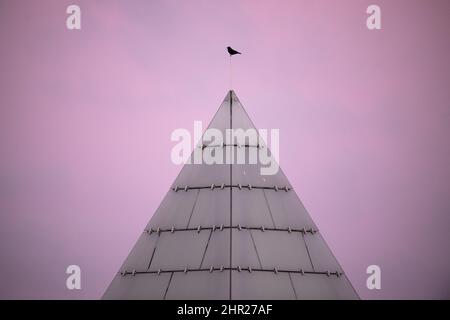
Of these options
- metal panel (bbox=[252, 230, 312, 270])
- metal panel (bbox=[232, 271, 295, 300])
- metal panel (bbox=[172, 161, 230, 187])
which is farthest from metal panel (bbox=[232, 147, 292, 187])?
metal panel (bbox=[232, 271, 295, 300])

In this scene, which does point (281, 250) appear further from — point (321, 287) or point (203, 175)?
point (203, 175)

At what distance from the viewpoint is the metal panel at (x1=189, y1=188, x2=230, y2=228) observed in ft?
59.2

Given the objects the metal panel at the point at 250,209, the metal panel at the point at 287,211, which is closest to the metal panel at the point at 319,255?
the metal panel at the point at 287,211

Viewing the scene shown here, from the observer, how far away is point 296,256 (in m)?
17.9

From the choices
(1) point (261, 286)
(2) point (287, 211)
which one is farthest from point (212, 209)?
(1) point (261, 286)

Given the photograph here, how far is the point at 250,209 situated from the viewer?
719 inches

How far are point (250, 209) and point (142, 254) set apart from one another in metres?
3.61

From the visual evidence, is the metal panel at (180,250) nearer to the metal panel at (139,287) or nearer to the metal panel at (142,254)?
the metal panel at (142,254)

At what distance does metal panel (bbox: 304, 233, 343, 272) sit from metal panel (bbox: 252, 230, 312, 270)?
0.22 metres
